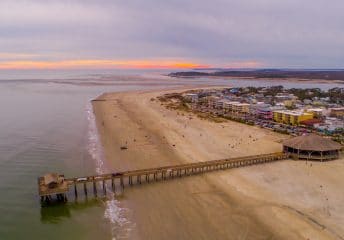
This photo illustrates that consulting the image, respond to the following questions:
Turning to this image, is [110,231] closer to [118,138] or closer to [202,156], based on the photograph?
[202,156]

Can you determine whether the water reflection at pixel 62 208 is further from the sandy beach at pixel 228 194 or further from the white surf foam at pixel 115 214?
the sandy beach at pixel 228 194

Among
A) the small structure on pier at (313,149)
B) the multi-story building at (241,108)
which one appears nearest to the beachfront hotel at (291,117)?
the multi-story building at (241,108)

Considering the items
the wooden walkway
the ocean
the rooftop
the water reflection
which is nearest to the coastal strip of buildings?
the rooftop

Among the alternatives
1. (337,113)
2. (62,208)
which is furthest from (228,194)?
(337,113)

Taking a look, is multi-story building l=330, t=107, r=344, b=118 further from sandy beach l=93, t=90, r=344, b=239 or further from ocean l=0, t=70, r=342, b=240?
ocean l=0, t=70, r=342, b=240

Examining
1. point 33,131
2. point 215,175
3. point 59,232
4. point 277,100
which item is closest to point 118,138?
point 33,131

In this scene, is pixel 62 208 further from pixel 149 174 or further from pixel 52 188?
pixel 149 174
